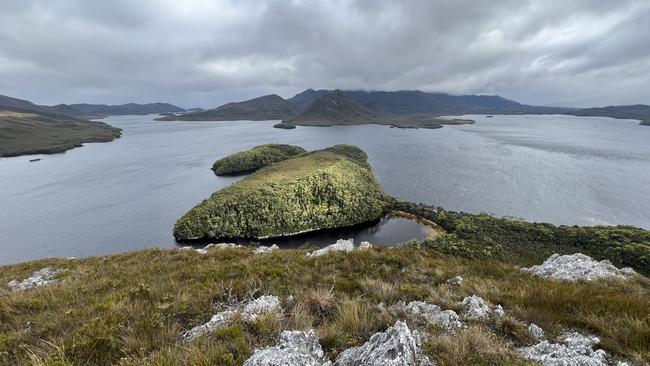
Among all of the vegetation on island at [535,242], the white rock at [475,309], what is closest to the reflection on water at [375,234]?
the vegetation on island at [535,242]

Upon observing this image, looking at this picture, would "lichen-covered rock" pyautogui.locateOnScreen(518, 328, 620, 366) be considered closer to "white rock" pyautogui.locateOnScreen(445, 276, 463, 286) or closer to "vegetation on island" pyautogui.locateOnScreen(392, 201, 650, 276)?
"white rock" pyautogui.locateOnScreen(445, 276, 463, 286)

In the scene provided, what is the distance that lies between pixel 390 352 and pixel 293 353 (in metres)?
1.89

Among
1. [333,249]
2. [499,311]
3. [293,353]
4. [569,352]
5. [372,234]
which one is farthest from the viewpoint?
[372,234]

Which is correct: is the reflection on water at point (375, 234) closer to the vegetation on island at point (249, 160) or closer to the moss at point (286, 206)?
the moss at point (286, 206)

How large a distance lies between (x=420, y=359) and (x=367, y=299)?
3.96 metres

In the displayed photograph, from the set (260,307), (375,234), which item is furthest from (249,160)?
(260,307)

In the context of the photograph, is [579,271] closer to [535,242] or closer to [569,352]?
[569,352]

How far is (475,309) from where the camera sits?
850cm

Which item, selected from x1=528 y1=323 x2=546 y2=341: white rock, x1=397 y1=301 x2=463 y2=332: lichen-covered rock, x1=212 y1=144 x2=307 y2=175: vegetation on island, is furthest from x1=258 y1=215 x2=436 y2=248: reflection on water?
x1=212 y1=144 x2=307 y2=175: vegetation on island

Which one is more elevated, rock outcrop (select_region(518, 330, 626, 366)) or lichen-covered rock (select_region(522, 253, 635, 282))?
rock outcrop (select_region(518, 330, 626, 366))

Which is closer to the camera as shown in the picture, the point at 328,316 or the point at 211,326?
the point at 211,326

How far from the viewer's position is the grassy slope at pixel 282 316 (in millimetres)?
5977

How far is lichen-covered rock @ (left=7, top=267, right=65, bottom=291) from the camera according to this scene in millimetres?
16328

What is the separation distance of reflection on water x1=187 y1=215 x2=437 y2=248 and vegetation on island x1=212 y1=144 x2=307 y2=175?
219 feet
